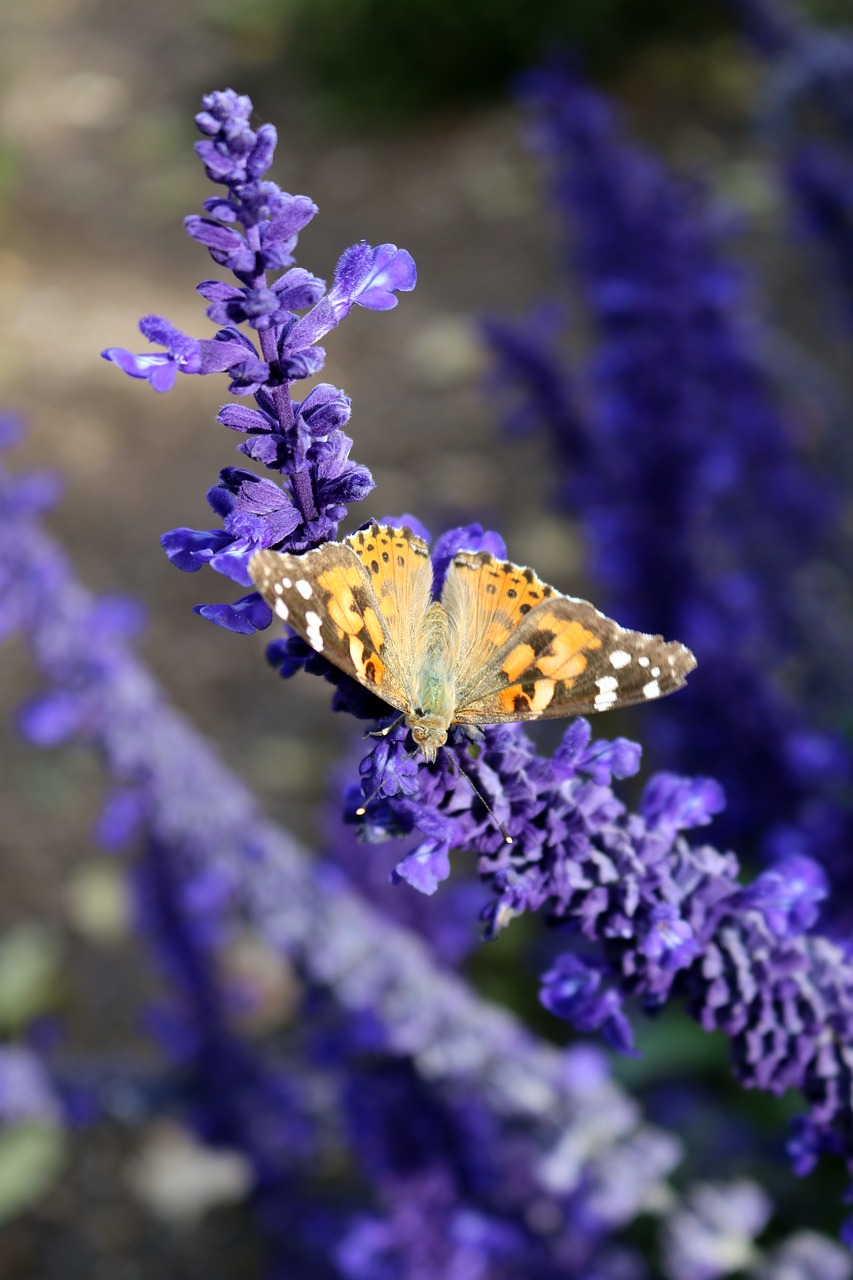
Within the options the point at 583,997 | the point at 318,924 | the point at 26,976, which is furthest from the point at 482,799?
the point at 26,976

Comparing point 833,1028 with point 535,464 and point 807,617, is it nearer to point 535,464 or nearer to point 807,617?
point 807,617

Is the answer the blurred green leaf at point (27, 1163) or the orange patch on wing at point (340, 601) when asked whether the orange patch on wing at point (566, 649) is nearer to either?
the orange patch on wing at point (340, 601)

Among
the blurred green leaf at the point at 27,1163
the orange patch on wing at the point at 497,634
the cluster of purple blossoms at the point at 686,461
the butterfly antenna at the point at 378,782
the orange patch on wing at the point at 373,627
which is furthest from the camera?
the blurred green leaf at the point at 27,1163

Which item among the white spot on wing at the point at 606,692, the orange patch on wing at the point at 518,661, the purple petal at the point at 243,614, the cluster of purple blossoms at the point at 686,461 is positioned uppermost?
the cluster of purple blossoms at the point at 686,461

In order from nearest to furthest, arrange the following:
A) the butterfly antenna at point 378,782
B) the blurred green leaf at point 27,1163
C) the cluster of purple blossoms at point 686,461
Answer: the butterfly antenna at point 378,782, the cluster of purple blossoms at point 686,461, the blurred green leaf at point 27,1163

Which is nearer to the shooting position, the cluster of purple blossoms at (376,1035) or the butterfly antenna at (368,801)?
the butterfly antenna at (368,801)

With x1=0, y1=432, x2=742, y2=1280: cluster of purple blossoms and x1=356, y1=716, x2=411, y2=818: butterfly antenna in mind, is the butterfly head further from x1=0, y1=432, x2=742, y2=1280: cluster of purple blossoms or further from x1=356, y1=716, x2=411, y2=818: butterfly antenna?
x1=0, y1=432, x2=742, y2=1280: cluster of purple blossoms

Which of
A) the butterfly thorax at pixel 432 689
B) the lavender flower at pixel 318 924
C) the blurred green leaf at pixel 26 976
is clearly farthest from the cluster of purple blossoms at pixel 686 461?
the blurred green leaf at pixel 26 976
